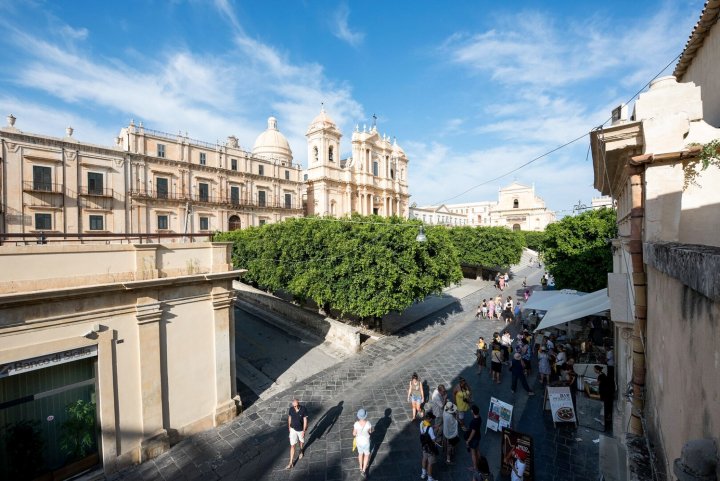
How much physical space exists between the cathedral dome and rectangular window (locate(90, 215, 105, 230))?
20.8 metres

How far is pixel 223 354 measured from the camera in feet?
29.4

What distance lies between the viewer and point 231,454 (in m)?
7.63

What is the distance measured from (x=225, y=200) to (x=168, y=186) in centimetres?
554

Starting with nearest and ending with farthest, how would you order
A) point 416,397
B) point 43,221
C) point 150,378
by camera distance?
1. point 150,378
2. point 416,397
3. point 43,221

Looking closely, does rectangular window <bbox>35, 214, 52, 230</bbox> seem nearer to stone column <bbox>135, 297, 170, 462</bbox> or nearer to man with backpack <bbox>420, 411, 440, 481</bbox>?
stone column <bbox>135, 297, 170, 462</bbox>

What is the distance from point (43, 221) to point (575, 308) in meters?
34.9

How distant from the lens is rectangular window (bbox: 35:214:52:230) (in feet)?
80.1

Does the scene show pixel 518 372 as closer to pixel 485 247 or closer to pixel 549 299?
pixel 549 299

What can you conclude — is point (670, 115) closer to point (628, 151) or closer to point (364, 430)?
point (628, 151)

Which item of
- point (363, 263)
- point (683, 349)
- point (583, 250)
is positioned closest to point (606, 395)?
point (683, 349)

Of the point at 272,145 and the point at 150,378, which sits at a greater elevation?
the point at 272,145

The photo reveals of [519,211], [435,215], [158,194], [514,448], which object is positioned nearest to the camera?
[514,448]

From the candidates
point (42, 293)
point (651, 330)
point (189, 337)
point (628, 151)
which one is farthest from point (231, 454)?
point (628, 151)

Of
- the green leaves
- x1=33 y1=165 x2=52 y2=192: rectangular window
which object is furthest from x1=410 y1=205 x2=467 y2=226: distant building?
x1=33 y1=165 x2=52 y2=192: rectangular window
